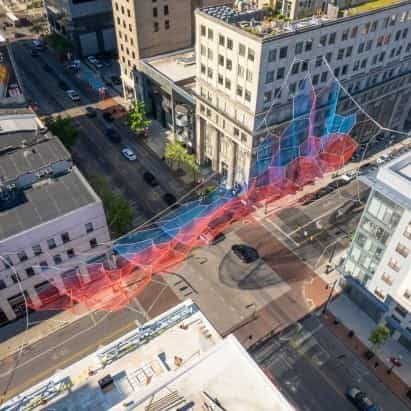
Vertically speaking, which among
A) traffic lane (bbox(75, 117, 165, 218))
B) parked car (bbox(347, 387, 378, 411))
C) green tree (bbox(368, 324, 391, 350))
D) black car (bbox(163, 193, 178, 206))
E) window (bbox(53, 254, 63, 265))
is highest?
window (bbox(53, 254, 63, 265))

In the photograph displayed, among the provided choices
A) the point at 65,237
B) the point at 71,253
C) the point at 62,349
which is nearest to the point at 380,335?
the point at 62,349

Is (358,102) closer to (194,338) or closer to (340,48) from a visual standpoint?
(340,48)

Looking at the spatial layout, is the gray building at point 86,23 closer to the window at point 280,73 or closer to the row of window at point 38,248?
the window at point 280,73

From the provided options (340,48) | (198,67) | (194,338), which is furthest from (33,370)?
(340,48)

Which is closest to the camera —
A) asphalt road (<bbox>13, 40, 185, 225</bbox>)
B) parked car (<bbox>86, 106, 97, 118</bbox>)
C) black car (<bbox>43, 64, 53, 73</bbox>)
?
asphalt road (<bbox>13, 40, 185, 225</bbox>)

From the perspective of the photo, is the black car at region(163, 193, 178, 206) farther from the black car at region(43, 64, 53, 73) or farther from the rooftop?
the black car at region(43, 64, 53, 73)

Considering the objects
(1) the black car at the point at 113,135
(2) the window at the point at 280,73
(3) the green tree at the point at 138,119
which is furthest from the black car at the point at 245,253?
(1) the black car at the point at 113,135

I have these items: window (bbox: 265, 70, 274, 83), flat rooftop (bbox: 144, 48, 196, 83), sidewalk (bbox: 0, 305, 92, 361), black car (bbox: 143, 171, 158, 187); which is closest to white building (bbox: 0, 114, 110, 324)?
sidewalk (bbox: 0, 305, 92, 361)
